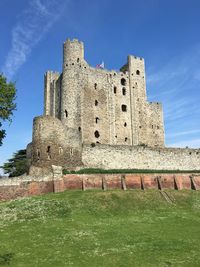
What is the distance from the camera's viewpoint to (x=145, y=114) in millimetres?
75688

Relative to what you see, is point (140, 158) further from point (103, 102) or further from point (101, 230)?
point (101, 230)

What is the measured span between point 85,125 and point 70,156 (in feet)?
48.2

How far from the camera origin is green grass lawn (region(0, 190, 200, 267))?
Answer: 24.5 metres

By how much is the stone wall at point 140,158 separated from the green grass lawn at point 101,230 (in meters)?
12.6

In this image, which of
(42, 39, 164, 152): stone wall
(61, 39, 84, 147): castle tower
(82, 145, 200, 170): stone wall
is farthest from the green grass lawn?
(42, 39, 164, 152): stone wall

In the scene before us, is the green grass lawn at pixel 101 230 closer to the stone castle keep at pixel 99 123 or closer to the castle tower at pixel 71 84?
the stone castle keep at pixel 99 123

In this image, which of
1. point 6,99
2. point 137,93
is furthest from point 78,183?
point 137,93

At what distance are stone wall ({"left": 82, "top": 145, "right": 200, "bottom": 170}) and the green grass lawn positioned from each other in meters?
12.6

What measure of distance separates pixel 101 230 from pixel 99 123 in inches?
1522

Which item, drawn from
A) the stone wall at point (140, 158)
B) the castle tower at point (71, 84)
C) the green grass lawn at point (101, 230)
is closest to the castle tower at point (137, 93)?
the stone wall at point (140, 158)

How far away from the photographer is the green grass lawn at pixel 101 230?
24547mm

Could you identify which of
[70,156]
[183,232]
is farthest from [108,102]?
[183,232]

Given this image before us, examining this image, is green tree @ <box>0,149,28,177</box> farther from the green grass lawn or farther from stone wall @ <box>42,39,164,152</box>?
the green grass lawn

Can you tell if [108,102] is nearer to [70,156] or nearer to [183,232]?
[70,156]
